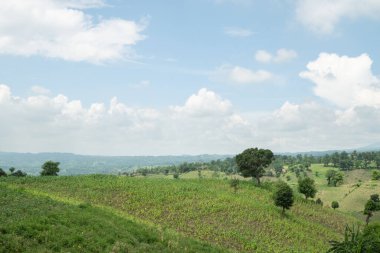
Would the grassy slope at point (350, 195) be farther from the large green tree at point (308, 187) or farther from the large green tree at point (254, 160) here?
the large green tree at point (254, 160)

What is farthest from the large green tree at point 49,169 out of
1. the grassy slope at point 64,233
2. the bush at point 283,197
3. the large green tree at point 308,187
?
the grassy slope at point 64,233

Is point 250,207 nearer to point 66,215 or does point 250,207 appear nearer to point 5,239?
point 66,215

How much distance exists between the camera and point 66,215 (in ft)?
98.9

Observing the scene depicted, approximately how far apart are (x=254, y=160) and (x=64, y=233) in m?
71.8

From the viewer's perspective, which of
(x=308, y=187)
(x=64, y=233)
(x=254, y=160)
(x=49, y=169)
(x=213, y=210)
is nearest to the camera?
(x=64, y=233)

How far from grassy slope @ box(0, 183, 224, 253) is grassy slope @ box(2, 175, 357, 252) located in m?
19.3

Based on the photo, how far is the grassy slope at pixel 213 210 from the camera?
55.4 m

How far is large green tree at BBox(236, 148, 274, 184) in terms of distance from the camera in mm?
93188

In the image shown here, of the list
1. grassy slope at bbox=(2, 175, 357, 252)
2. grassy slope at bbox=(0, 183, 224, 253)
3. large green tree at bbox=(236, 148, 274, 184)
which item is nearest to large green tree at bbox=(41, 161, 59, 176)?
grassy slope at bbox=(2, 175, 357, 252)

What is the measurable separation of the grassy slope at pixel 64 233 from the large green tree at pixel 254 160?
195 ft

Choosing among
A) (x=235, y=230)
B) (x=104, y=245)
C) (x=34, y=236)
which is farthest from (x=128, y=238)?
→ (x=235, y=230)

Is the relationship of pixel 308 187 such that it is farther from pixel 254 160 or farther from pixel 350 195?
pixel 350 195

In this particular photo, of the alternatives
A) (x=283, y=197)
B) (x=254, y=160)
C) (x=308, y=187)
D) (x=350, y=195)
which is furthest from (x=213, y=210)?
(x=350, y=195)

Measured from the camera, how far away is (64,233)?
25.4m
